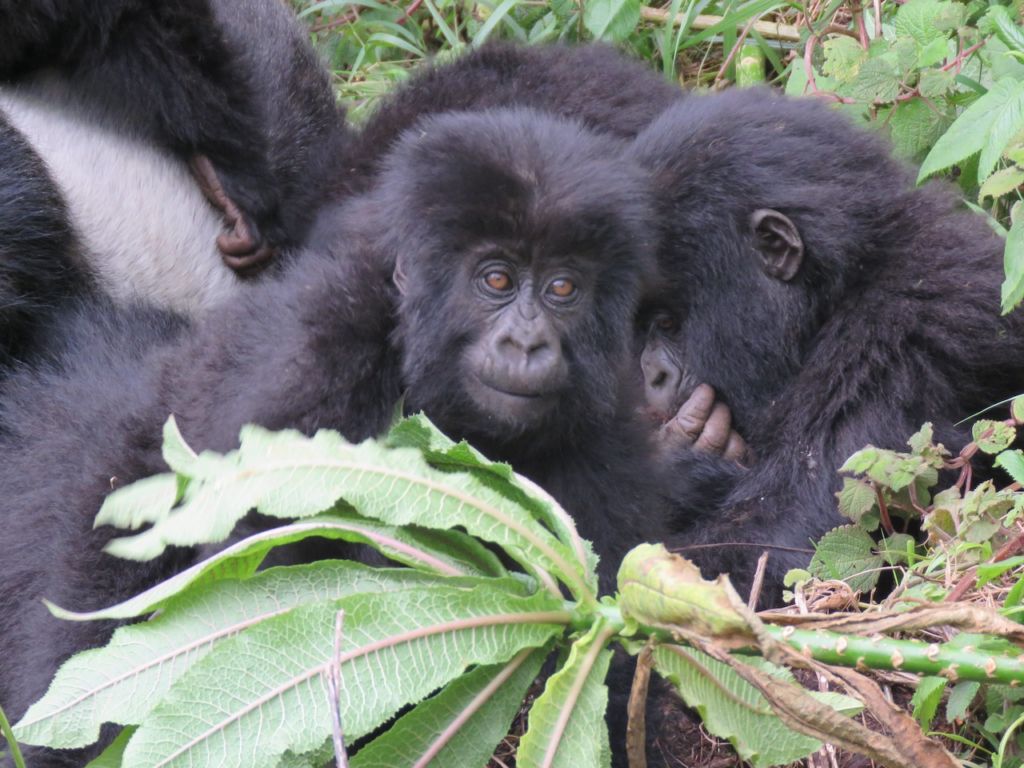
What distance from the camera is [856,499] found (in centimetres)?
328

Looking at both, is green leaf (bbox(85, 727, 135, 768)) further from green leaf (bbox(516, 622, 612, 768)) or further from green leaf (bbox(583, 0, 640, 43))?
green leaf (bbox(583, 0, 640, 43))

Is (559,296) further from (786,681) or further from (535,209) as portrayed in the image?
(786,681)

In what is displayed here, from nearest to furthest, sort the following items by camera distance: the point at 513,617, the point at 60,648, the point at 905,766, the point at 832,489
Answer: the point at 905,766, the point at 513,617, the point at 60,648, the point at 832,489

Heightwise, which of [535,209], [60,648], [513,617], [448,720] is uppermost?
[535,209]

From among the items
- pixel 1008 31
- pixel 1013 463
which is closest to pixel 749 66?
pixel 1008 31

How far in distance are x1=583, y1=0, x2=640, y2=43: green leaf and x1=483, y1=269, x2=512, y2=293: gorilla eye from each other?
2.42m

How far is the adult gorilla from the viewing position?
3.68m

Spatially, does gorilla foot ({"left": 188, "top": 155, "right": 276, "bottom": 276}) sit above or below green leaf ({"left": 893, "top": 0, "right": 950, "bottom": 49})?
below

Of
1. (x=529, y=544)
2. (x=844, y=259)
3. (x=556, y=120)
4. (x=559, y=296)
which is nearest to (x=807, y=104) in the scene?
(x=844, y=259)

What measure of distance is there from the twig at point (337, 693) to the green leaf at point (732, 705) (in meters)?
0.48

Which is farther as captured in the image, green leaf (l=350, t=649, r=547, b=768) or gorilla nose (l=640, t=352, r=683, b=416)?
gorilla nose (l=640, t=352, r=683, b=416)

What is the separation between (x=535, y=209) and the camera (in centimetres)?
296

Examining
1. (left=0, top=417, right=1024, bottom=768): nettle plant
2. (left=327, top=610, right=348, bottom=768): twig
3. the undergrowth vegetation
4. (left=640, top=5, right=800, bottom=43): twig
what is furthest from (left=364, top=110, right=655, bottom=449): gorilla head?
(left=640, top=5, right=800, bottom=43): twig

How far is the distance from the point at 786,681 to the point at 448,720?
52cm
